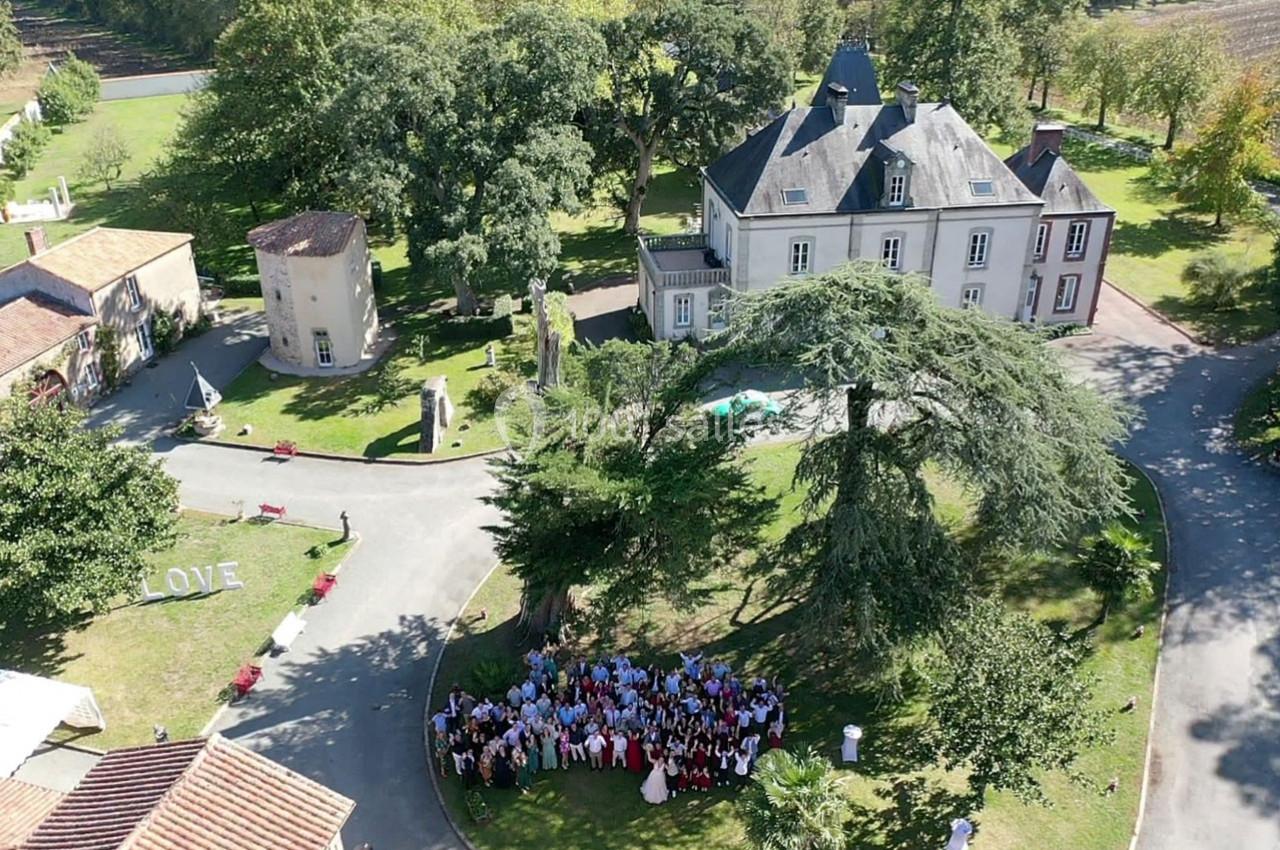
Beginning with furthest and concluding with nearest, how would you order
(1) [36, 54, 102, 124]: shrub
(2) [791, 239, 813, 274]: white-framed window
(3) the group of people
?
(1) [36, 54, 102, 124]: shrub, (2) [791, 239, 813, 274]: white-framed window, (3) the group of people

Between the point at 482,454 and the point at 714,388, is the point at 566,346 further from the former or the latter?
the point at 714,388

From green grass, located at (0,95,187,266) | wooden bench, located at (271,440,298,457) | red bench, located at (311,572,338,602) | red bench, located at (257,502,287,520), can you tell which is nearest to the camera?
red bench, located at (311,572,338,602)

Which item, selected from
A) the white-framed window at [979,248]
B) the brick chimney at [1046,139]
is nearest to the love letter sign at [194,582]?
the white-framed window at [979,248]

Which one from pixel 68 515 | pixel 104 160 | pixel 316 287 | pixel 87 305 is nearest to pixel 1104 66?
pixel 316 287

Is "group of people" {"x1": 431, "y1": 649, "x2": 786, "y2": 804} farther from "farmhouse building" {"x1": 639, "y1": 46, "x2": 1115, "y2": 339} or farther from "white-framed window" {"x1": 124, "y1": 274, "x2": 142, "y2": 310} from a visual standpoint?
"white-framed window" {"x1": 124, "y1": 274, "x2": 142, "y2": 310}

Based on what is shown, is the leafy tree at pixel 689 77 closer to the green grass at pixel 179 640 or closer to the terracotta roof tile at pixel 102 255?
the terracotta roof tile at pixel 102 255

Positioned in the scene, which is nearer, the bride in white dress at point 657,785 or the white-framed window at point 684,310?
the bride in white dress at point 657,785

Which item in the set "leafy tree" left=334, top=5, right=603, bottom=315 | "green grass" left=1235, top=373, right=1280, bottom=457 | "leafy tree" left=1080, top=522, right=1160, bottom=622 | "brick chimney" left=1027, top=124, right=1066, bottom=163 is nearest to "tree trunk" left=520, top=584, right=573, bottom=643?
"leafy tree" left=1080, top=522, right=1160, bottom=622
